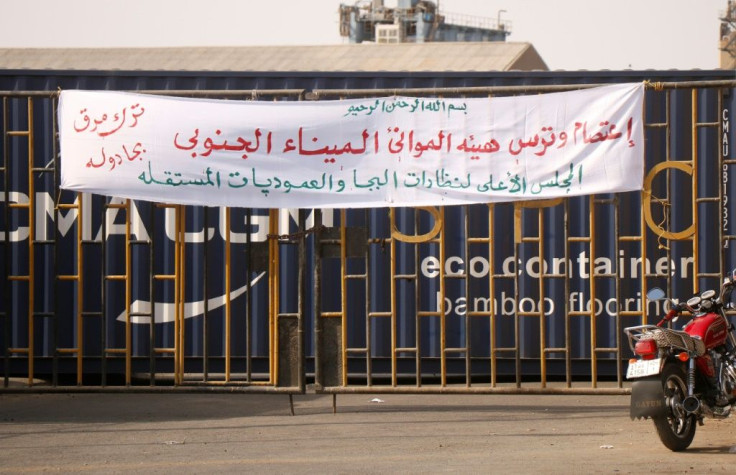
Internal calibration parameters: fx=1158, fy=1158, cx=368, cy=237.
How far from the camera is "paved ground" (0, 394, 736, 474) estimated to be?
723 centimetres

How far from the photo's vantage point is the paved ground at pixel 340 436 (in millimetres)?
7230

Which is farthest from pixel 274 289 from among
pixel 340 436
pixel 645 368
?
pixel 645 368

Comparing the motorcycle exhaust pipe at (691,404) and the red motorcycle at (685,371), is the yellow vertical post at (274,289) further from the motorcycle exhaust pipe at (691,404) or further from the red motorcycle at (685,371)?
the motorcycle exhaust pipe at (691,404)

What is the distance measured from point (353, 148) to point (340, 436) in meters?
2.77

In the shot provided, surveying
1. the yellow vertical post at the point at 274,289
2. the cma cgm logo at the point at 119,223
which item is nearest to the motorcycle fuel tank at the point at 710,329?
the yellow vertical post at the point at 274,289

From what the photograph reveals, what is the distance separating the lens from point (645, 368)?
24.5 ft

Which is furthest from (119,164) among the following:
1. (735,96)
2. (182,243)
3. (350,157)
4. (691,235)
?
(735,96)

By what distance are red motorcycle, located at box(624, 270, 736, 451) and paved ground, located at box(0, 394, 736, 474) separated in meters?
0.24

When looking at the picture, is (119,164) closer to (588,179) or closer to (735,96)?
(588,179)

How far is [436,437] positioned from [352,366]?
3808 millimetres

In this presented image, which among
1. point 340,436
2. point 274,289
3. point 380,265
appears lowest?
point 340,436

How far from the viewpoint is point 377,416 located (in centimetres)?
953

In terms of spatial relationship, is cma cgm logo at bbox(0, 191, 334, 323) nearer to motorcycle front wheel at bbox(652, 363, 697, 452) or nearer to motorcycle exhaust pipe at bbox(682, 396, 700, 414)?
motorcycle front wheel at bbox(652, 363, 697, 452)

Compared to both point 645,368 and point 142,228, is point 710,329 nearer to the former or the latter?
point 645,368
